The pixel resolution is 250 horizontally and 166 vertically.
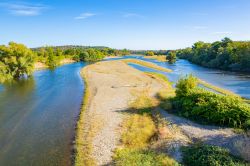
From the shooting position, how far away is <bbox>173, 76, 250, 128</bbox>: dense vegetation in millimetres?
23797

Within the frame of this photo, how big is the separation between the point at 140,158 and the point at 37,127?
1416 centimetres

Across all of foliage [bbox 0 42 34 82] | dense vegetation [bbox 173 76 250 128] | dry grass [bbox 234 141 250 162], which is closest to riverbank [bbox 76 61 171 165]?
dense vegetation [bbox 173 76 250 128]

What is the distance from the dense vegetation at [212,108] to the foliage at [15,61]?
1970 inches

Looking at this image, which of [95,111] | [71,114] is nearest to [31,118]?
[71,114]

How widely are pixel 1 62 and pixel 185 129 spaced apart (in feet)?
Result: 183

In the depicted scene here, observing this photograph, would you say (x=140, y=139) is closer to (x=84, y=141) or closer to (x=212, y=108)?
(x=84, y=141)

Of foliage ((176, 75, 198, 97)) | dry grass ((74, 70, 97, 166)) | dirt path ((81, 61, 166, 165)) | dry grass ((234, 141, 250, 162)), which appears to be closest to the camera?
dry grass ((234, 141, 250, 162))

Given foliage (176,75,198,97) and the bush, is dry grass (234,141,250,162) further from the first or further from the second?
foliage (176,75,198,97)

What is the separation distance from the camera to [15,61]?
65.5 m

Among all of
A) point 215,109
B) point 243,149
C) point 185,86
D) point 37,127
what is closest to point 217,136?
point 243,149

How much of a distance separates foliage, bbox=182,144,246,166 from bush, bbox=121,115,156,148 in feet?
13.7

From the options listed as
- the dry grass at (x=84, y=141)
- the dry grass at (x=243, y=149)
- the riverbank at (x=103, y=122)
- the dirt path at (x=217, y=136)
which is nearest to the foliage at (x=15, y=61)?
the riverbank at (x=103, y=122)

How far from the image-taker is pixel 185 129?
23.8m

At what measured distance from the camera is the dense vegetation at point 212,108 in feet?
78.1
